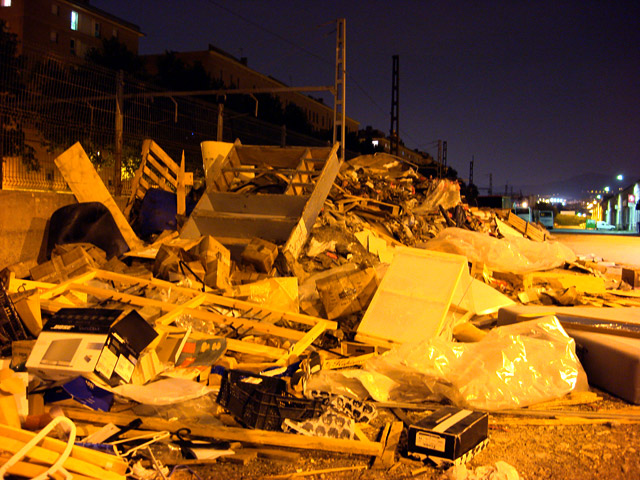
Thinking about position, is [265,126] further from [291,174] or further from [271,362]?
[271,362]

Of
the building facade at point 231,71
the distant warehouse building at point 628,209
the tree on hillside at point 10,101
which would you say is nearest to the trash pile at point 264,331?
the tree on hillside at point 10,101

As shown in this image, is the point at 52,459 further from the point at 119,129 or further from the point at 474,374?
the point at 119,129

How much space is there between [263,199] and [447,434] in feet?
15.9

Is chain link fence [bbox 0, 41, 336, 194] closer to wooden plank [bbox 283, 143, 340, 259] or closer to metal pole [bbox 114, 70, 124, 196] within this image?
metal pole [bbox 114, 70, 124, 196]

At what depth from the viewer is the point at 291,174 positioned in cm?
776

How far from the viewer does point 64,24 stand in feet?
128

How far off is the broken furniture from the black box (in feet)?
11.5

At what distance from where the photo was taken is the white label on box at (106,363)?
10.4 ft

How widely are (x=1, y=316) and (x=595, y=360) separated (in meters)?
4.63

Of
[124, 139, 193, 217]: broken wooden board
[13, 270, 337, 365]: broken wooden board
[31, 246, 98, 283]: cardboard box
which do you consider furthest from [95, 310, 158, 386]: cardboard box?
[124, 139, 193, 217]: broken wooden board

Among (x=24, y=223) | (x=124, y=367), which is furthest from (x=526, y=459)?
(x=24, y=223)

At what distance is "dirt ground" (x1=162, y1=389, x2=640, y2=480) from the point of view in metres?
2.80

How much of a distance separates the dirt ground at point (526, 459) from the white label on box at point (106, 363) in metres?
0.81

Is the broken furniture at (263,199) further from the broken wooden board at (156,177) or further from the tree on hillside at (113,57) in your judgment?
the tree on hillside at (113,57)
